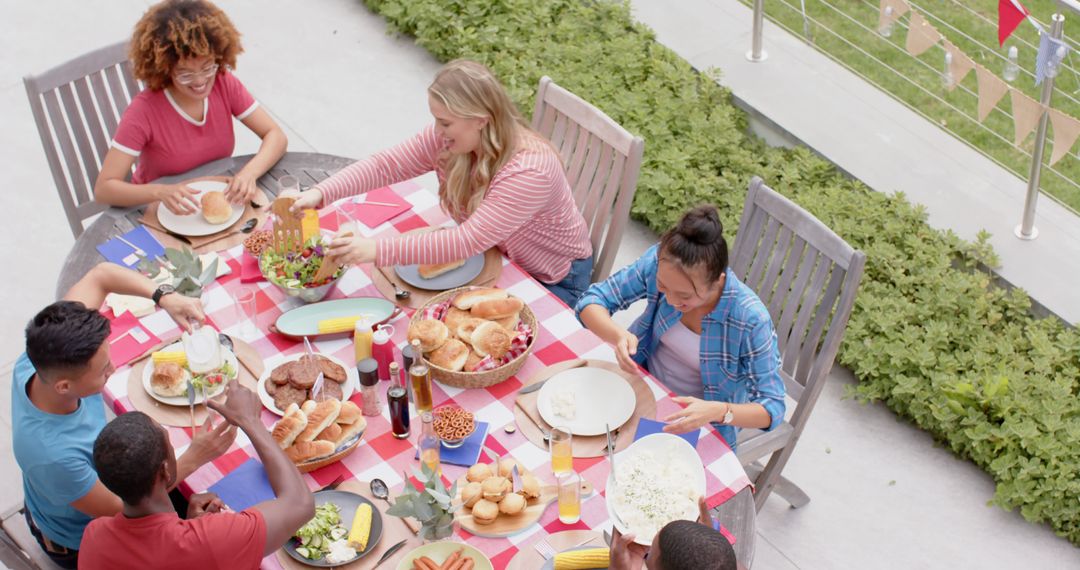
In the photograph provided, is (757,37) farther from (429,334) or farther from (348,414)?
(348,414)

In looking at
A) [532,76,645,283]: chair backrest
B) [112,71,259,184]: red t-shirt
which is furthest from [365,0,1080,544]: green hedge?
[112,71,259,184]: red t-shirt

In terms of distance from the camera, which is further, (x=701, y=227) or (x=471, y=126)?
(x=471, y=126)

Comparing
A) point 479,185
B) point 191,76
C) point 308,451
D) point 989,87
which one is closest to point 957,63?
point 989,87

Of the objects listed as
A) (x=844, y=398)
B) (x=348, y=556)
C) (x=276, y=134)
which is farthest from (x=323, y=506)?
(x=844, y=398)

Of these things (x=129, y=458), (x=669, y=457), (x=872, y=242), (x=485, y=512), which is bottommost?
(x=872, y=242)

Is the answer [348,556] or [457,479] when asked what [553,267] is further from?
[348,556]

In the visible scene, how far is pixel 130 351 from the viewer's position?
3.60 m

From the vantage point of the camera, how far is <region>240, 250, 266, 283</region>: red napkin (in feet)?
12.7

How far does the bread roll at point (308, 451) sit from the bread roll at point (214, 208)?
1.23 m

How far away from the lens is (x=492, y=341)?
3488mm

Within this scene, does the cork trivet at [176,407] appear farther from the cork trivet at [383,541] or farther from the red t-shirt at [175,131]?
the red t-shirt at [175,131]

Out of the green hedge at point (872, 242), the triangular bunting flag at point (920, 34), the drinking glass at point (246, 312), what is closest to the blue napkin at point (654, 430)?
the drinking glass at point (246, 312)

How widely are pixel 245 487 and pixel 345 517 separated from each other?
0.99 ft

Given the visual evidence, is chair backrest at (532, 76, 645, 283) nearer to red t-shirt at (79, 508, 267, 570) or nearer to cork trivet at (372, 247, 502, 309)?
cork trivet at (372, 247, 502, 309)
